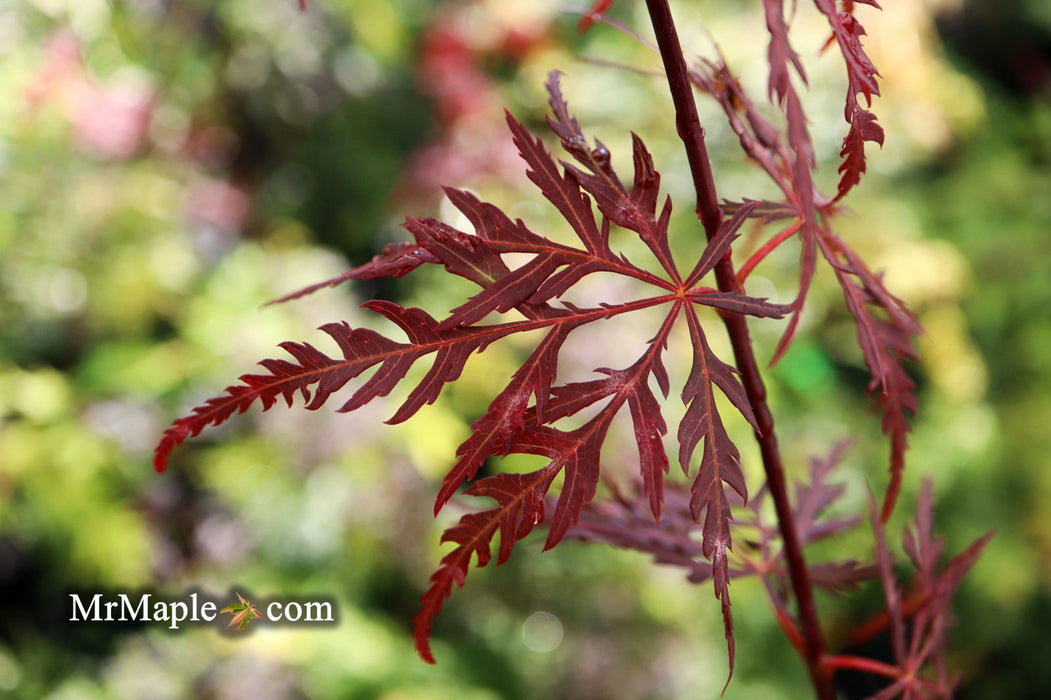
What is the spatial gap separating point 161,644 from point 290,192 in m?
1.20

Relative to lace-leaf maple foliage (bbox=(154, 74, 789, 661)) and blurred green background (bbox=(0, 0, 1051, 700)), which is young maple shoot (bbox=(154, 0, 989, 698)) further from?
blurred green background (bbox=(0, 0, 1051, 700))

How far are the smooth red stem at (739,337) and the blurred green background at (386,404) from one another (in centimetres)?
104

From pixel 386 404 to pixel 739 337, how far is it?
1217mm

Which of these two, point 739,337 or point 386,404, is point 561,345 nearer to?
point 739,337

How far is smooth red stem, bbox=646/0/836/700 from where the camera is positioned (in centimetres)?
28

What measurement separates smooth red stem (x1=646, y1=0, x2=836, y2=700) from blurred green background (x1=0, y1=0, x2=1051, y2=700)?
3.40ft

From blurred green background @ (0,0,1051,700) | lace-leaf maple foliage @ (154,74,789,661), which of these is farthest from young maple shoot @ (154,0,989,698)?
blurred green background @ (0,0,1051,700)

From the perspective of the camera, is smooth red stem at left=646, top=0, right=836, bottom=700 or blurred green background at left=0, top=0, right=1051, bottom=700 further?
blurred green background at left=0, top=0, right=1051, bottom=700

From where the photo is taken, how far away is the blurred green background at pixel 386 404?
1451mm

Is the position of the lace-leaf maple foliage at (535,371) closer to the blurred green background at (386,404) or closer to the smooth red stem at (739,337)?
the smooth red stem at (739,337)

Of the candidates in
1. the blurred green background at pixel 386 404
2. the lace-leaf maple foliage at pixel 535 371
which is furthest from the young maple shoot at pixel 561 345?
the blurred green background at pixel 386 404

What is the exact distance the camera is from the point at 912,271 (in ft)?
5.16

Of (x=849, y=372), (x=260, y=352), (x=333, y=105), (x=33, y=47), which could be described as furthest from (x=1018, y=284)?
(x=33, y=47)

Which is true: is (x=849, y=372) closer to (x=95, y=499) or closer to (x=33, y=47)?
(x=95, y=499)
